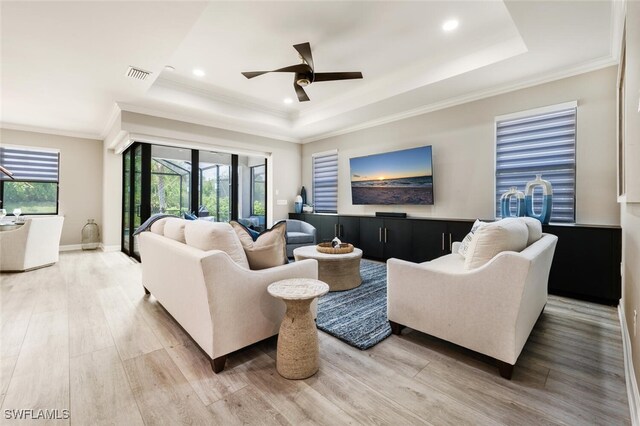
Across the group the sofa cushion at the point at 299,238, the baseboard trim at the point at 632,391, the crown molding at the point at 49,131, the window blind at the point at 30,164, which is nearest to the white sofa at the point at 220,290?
the baseboard trim at the point at 632,391

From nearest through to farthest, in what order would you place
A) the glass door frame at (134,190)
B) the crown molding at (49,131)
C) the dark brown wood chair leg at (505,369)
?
the dark brown wood chair leg at (505,369) < the glass door frame at (134,190) < the crown molding at (49,131)

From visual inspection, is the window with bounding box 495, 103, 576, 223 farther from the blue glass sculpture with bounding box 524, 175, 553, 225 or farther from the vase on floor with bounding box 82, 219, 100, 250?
the vase on floor with bounding box 82, 219, 100, 250

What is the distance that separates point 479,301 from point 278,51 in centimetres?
326

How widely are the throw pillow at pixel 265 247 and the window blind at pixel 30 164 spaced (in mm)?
6349

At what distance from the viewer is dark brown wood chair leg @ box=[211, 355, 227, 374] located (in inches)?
66.9

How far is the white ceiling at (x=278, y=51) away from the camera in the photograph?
236 cm

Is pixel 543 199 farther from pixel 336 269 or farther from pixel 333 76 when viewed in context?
pixel 333 76

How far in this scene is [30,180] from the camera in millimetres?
5648

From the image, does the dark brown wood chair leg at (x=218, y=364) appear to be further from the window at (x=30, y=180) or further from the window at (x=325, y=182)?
the window at (x=30, y=180)

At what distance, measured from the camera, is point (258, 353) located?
1.95 meters

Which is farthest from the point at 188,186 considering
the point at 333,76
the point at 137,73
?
the point at 333,76

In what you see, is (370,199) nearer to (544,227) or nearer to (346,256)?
(346,256)

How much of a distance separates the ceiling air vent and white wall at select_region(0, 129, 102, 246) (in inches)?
156

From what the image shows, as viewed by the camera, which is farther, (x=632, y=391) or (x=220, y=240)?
(x=220, y=240)
